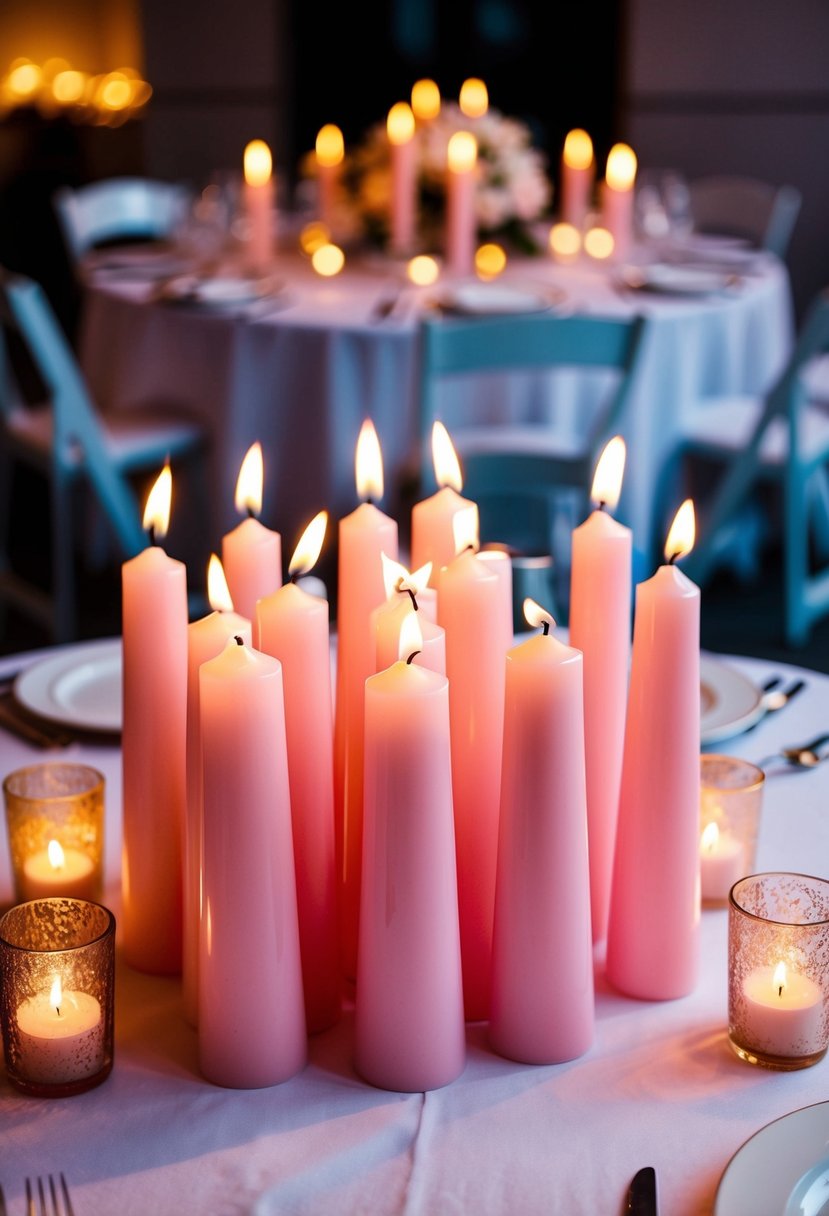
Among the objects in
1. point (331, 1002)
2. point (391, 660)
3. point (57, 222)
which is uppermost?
point (391, 660)

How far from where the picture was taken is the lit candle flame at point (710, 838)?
899 millimetres

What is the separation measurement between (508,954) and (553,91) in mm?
5653

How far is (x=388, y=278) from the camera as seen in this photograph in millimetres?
3400

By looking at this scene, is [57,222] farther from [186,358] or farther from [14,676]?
[14,676]

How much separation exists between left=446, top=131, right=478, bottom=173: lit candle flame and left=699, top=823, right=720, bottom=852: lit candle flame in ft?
8.73

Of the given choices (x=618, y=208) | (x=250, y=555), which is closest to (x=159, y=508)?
(x=250, y=555)

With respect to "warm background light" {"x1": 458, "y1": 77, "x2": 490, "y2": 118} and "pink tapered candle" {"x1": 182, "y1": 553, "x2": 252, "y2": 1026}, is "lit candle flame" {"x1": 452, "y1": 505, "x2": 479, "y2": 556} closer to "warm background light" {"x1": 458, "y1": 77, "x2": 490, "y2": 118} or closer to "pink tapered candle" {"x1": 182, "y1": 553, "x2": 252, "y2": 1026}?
"pink tapered candle" {"x1": 182, "y1": 553, "x2": 252, "y2": 1026}

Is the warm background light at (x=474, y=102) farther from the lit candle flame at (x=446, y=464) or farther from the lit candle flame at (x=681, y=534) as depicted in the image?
the lit candle flame at (x=681, y=534)

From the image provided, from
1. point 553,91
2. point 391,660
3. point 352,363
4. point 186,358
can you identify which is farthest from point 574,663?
point 553,91

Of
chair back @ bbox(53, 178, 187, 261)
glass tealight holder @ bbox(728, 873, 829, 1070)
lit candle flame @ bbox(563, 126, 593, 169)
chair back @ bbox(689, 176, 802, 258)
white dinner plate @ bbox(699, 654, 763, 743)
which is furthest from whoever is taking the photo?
chair back @ bbox(689, 176, 802, 258)

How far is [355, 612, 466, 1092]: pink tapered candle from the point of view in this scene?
0.65 metres

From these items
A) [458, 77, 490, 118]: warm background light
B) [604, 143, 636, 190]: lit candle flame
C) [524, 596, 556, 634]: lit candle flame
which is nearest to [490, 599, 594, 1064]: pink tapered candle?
[524, 596, 556, 634]: lit candle flame

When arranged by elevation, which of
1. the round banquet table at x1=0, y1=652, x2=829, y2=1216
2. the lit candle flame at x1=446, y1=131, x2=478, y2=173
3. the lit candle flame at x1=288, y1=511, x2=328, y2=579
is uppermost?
the lit candle flame at x1=288, y1=511, x2=328, y2=579

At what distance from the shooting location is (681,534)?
79 centimetres
